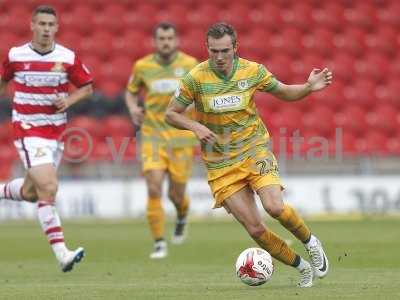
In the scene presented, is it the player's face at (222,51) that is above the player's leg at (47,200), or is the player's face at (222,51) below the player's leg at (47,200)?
above

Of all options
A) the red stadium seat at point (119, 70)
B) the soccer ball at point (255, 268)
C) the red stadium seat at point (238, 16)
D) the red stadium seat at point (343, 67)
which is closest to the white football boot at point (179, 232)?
the soccer ball at point (255, 268)

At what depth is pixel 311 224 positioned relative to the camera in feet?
54.9

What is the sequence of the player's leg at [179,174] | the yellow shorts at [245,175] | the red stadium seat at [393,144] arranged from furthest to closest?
the red stadium seat at [393,144]
the player's leg at [179,174]
the yellow shorts at [245,175]

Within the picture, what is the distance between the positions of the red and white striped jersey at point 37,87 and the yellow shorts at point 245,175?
2447mm

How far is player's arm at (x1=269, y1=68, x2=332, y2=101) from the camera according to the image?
27.2ft

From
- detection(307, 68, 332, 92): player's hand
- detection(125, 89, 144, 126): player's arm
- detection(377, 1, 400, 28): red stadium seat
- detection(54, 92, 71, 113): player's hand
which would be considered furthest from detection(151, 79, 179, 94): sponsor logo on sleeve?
detection(377, 1, 400, 28): red stadium seat

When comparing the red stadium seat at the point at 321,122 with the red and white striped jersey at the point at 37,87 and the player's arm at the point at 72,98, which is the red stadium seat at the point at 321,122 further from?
the red and white striped jersey at the point at 37,87

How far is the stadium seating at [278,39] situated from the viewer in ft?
69.2

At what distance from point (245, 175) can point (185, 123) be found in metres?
0.63

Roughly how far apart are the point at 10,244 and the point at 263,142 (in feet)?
20.1

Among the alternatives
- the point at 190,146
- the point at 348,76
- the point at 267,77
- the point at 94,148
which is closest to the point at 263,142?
the point at 267,77

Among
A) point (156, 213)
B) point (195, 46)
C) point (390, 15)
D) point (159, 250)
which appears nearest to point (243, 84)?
point (159, 250)

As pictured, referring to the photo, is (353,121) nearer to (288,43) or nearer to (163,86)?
(288,43)

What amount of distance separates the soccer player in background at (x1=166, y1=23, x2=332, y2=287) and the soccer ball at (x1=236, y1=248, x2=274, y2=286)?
12 centimetres
